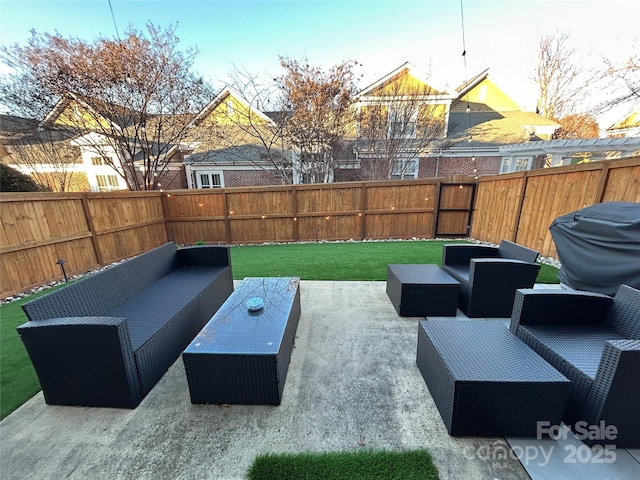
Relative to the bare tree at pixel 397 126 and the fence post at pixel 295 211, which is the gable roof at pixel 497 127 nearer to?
the bare tree at pixel 397 126

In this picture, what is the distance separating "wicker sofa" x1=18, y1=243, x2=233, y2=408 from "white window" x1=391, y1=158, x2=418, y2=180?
1085 centimetres

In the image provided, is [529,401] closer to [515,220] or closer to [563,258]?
[563,258]

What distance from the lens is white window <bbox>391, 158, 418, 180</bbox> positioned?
11.9 m

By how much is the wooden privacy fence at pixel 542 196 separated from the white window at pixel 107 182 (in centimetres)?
1691

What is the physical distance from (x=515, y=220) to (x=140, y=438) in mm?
7837

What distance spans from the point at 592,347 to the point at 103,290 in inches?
178

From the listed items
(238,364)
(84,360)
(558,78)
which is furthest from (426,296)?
(558,78)

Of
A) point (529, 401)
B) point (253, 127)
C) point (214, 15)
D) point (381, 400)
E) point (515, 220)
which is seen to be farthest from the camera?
point (253, 127)

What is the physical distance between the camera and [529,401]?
5.49ft

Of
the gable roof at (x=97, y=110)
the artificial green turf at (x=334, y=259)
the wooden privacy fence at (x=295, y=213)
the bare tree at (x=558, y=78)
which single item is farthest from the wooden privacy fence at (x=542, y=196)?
the bare tree at (x=558, y=78)

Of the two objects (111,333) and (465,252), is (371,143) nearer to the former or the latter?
(465,252)

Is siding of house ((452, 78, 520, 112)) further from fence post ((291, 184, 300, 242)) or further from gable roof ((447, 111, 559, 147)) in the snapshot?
fence post ((291, 184, 300, 242))

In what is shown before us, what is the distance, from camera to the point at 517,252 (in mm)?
3475

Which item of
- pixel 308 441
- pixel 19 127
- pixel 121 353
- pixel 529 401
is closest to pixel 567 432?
pixel 529 401
